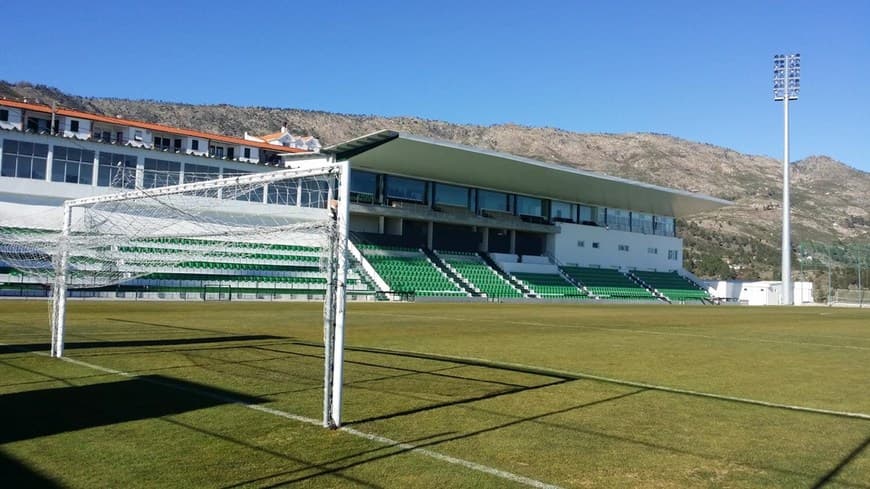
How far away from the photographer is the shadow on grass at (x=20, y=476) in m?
5.35

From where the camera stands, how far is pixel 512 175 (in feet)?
182

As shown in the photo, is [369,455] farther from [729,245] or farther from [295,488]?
[729,245]

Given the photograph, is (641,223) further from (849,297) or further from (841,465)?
(841,465)

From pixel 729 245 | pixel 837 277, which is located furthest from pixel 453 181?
pixel 729 245

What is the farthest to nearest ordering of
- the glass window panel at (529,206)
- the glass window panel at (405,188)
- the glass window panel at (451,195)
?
the glass window panel at (529,206)
the glass window panel at (451,195)
the glass window panel at (405,188)

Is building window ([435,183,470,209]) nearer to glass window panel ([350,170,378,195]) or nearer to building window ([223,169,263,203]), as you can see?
glass window panel ([350,170,378,195])

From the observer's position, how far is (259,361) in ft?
41.9

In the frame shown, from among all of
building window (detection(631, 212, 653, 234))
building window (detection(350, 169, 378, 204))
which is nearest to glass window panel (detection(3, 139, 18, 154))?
building window (detection(350, 169, 378, 204))

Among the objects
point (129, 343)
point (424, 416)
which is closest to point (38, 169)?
point (129, 343)

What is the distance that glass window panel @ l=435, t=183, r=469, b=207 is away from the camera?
5678 centimetres

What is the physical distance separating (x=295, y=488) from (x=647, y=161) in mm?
191571

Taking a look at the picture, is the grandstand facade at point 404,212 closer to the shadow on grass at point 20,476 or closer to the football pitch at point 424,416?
the football pitch at point 424,416

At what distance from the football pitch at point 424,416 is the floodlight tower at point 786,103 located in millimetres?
52156

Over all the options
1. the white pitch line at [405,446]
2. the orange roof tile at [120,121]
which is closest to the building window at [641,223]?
the orange roof tile at [120,121]
